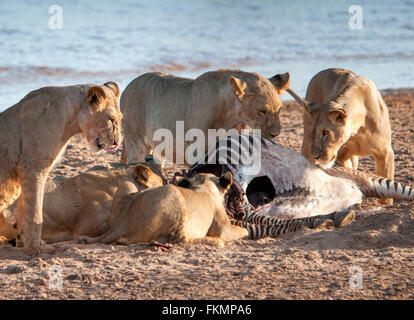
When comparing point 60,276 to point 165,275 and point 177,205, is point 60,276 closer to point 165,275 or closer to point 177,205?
point 165,275

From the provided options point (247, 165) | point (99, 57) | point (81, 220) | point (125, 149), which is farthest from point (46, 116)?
point (99, 57)

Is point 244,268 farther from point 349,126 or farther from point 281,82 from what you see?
point 281,82

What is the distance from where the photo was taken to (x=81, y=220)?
6.50 m

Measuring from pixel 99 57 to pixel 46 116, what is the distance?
39.4 feet

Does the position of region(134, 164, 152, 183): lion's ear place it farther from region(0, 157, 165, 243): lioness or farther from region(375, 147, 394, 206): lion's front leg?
region(375, 147, 394, 206): lion's front leg

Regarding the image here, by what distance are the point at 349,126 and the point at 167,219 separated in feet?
9.07

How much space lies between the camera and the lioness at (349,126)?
24.9ft

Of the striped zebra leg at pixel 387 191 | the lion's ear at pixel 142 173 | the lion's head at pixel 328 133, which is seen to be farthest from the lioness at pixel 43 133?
the striped zebra leg at pixel 387 191

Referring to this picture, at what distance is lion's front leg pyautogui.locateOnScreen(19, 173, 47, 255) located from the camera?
19.0 ft

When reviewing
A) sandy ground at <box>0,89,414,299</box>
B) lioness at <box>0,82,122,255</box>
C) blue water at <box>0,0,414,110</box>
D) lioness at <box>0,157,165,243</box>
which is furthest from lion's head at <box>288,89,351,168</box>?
blue water at <box>0,0,414,110</box>

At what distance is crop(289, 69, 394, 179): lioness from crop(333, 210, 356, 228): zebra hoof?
35.1 inches

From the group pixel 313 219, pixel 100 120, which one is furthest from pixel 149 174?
pixel 313 219

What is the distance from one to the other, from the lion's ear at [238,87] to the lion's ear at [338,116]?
0.95m

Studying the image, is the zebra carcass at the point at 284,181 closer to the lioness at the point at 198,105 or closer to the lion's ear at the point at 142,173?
the lioness at the point at 198,105
